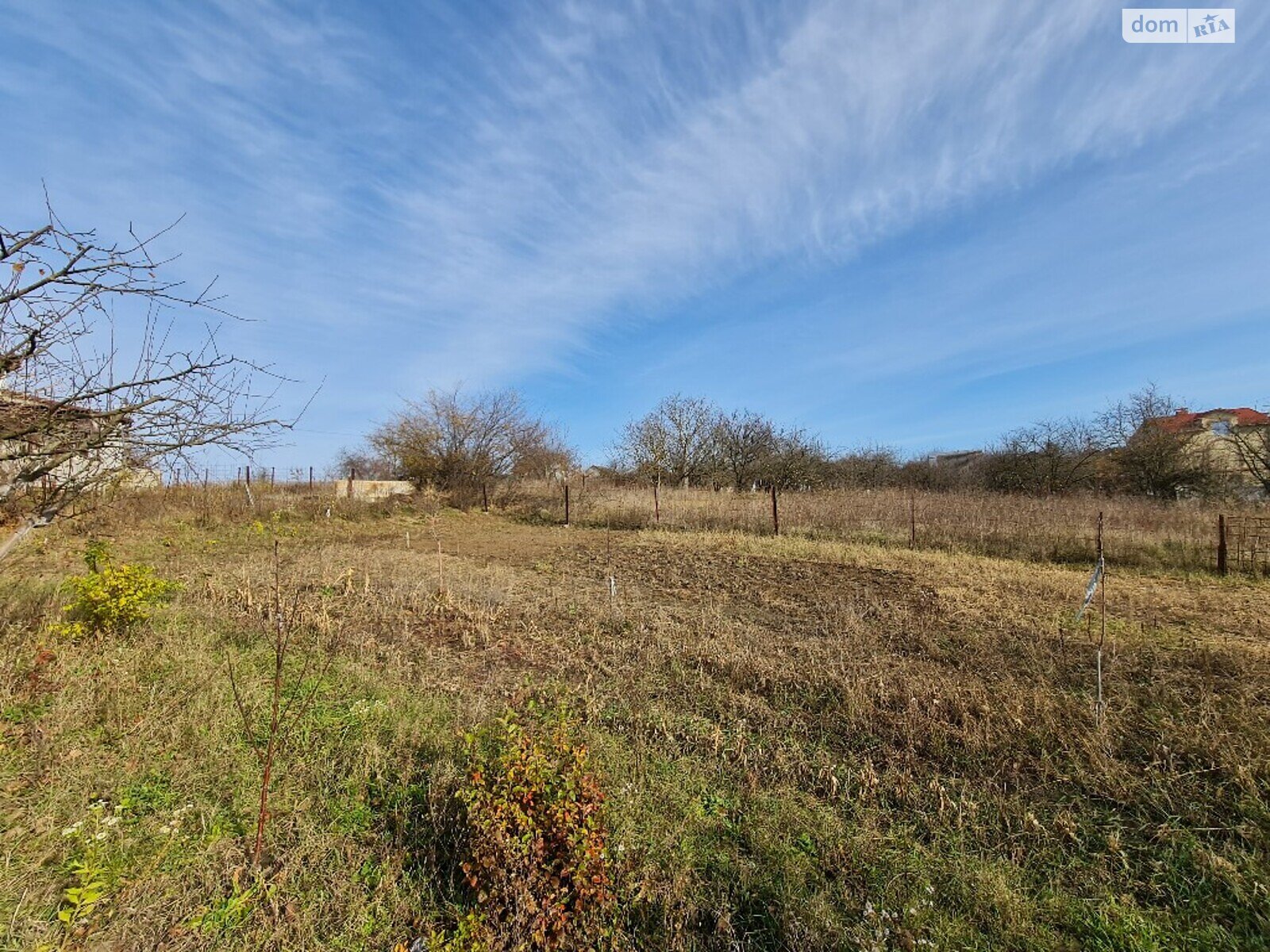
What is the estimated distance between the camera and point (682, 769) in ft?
11.0

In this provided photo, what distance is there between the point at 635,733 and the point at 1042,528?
11813 mm

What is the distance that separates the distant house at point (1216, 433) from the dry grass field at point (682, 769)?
17153mm

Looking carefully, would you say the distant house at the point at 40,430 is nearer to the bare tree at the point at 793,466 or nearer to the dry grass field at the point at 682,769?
the dry grass field at the point at 682,769

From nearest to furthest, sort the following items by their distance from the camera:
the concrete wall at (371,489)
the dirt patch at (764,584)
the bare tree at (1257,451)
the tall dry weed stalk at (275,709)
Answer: the tall dry weed stalk at (275,709)
the dirt patch at (764,584)
the bare tree at (1257,451)
the concrete wall at (371,489)

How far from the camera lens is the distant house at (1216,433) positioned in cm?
1803

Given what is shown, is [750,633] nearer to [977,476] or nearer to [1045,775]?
[1045,775]

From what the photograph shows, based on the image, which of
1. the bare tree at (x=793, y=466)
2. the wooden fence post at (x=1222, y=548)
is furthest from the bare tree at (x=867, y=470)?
the wooden fence post at (x=1222, y=548)

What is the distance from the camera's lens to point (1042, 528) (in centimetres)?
1150

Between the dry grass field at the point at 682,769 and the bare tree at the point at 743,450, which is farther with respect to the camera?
the bare tree at the point at 743,450

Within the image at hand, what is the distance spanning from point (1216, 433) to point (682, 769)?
30.0 metres

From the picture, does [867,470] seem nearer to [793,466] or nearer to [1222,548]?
[793,466]

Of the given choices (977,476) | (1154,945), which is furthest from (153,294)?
(977,476)

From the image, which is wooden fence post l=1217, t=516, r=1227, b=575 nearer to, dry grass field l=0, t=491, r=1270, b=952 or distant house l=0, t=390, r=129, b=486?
dry grass field l=0, t=491, r=1270, b=952

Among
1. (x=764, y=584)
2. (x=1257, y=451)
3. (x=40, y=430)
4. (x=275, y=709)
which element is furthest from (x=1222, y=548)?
(x=40, y=430)
